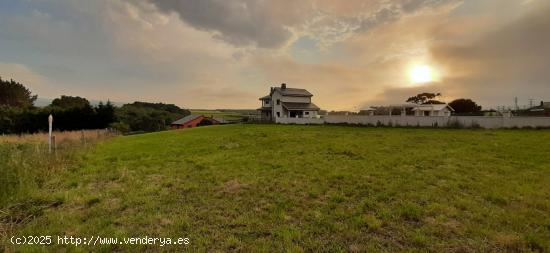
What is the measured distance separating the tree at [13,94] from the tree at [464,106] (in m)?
71.5

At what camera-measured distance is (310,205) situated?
490 cm

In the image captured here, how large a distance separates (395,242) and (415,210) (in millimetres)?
1231

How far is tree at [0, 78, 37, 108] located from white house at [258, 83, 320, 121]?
134 ft

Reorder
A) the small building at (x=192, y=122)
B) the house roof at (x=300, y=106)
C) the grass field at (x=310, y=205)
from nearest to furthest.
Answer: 1. the grass field at (x=310, y=205)
2. the house roof at (x=300, y=106)
3. the small building at (x=192, y=122)

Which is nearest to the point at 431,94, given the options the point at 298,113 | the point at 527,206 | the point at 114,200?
the point at 298,113

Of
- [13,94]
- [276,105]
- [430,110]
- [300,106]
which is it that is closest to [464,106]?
[430,110]

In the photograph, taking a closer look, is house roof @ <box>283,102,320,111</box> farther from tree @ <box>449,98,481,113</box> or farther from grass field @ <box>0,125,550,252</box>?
grass field @ <box>0,125,550,252</box>

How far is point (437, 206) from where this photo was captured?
183 inches

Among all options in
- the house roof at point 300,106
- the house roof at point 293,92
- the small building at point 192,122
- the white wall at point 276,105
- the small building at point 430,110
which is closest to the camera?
the small building at point 430,110

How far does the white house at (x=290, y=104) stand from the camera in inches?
1619

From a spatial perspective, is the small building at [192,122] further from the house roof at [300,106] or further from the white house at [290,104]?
the house roof at [300,106]

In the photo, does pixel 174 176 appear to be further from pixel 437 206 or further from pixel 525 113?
pixel 525 113

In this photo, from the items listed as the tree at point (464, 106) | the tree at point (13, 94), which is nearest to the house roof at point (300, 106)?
the tree at point (464, 106)

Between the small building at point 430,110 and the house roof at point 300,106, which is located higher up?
the house roof at point 300,106
